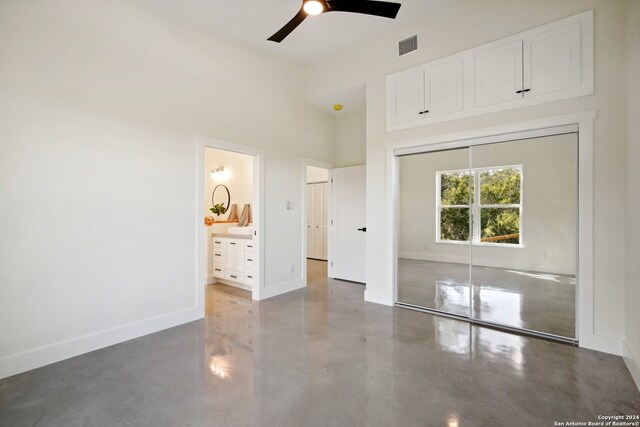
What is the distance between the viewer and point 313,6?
259 cm

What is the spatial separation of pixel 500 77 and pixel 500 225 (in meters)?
1.63

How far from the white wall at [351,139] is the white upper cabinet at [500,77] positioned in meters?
1.39

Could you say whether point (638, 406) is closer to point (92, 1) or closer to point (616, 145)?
point (616, 145)

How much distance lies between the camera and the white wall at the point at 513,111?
106 inches

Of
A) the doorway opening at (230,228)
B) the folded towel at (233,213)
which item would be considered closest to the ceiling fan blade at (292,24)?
the doorway opening at (230,228)

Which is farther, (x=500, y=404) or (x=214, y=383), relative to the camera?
(x=214, y=383)

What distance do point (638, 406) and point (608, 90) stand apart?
2558 millimetres

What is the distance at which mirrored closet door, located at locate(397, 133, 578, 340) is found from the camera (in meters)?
3.06

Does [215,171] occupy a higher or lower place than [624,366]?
higher

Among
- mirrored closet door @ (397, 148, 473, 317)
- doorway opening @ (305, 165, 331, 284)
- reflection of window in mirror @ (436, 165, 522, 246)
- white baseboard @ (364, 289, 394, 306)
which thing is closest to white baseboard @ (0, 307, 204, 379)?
white baseboard @ (364, 289, 394, 306)

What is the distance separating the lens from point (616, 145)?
2689 millimetres

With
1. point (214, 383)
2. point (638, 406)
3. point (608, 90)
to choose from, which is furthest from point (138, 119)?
point (638, 406)

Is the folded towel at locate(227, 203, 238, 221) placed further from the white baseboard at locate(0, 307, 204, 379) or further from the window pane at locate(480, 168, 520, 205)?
the window pane at locate(480, 168, 520, 205)

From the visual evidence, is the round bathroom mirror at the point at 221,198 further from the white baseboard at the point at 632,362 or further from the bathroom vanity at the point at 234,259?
the white baseboard at the point at 632,362
